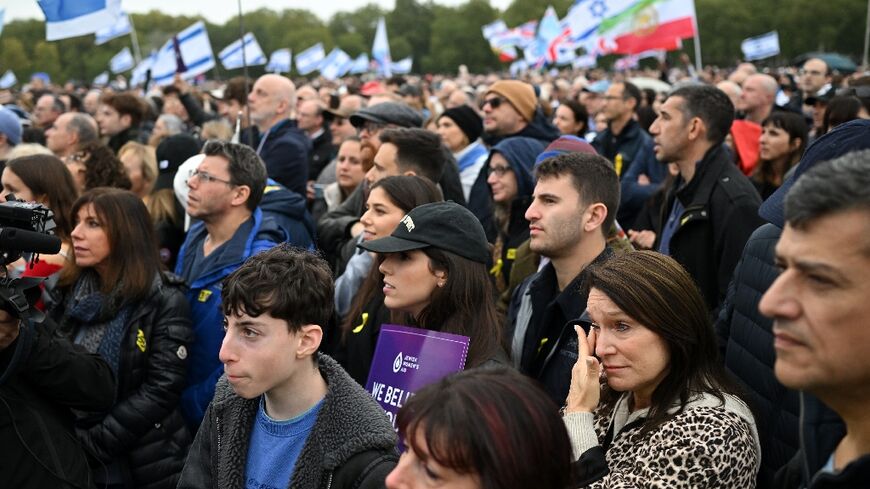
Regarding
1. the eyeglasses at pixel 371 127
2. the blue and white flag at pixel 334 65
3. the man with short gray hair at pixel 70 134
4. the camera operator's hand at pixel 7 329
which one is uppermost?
the camera operator's hand at pixel 7 329

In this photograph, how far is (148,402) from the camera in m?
4.39

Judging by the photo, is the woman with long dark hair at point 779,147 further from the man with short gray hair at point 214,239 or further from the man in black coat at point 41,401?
the man in black coat at point 41,401

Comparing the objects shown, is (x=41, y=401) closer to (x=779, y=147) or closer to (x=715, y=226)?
(x=715, y=226)

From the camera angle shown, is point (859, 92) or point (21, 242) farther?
point (859, 92)

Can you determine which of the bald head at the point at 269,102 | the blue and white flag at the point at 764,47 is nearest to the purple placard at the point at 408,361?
the bald head at the point at 269,102

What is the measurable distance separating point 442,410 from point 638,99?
28.4 ft

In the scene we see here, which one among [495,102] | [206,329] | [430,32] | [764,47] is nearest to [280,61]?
[764,47]

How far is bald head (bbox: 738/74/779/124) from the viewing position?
10.1 metres

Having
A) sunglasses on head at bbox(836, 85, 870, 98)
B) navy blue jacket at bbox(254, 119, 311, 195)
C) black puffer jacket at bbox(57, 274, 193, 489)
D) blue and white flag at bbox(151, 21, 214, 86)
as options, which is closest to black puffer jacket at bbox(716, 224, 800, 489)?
black puffer jacket at bbox(57, 274, 193, 489)

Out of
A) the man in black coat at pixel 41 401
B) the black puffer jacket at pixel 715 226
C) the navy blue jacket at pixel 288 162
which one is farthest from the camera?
the navy blue jacket at pixel 288 162

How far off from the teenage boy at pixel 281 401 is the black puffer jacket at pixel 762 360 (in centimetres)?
130

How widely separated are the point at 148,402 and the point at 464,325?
5.37 feet

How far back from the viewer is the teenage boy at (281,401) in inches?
113

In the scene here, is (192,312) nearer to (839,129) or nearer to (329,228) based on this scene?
(329,228)
